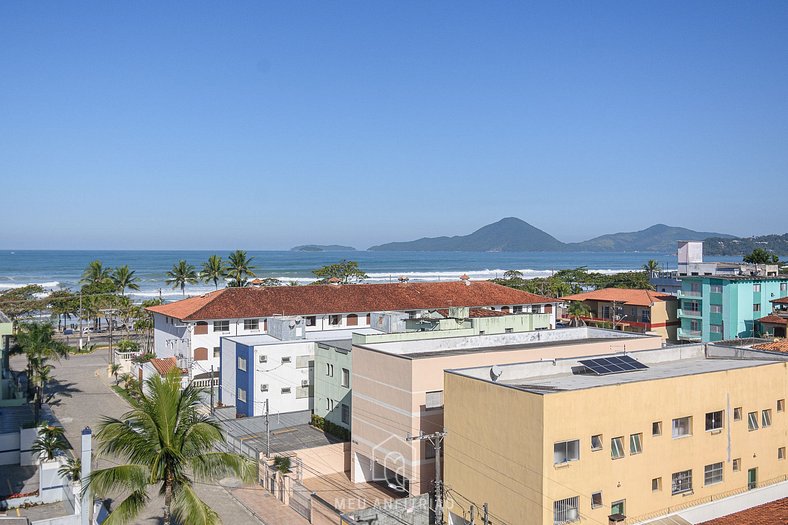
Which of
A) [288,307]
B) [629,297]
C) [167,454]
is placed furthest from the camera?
[629,297]

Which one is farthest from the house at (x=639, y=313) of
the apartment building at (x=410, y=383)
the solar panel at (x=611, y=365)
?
the solar panel at (x=611, y=365)

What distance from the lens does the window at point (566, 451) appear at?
1831 centimetres

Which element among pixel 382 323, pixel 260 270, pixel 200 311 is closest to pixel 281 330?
pixel 382 323

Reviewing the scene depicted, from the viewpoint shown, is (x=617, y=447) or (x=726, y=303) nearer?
(x=617, y=447)

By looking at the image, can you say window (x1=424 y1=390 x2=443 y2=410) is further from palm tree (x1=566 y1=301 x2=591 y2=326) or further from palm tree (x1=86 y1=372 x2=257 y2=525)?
palm tree (x1=566 y1=301 x2=591 y2=326)

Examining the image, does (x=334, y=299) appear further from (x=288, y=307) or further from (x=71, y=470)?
(x=71, y=470)

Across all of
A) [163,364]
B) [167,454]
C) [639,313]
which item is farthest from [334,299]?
[167,454]

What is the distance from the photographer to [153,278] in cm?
15200

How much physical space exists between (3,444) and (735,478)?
2849 cm

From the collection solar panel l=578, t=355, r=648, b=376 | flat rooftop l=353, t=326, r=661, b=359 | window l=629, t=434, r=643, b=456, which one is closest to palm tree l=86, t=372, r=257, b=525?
window l=629, t=434, r=643, b=456

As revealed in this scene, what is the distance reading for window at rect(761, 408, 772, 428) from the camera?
73.3 ft

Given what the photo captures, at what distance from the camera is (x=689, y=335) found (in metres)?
57.7

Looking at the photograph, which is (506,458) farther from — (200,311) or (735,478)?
(200,311)

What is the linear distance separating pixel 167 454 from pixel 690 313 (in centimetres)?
5271
